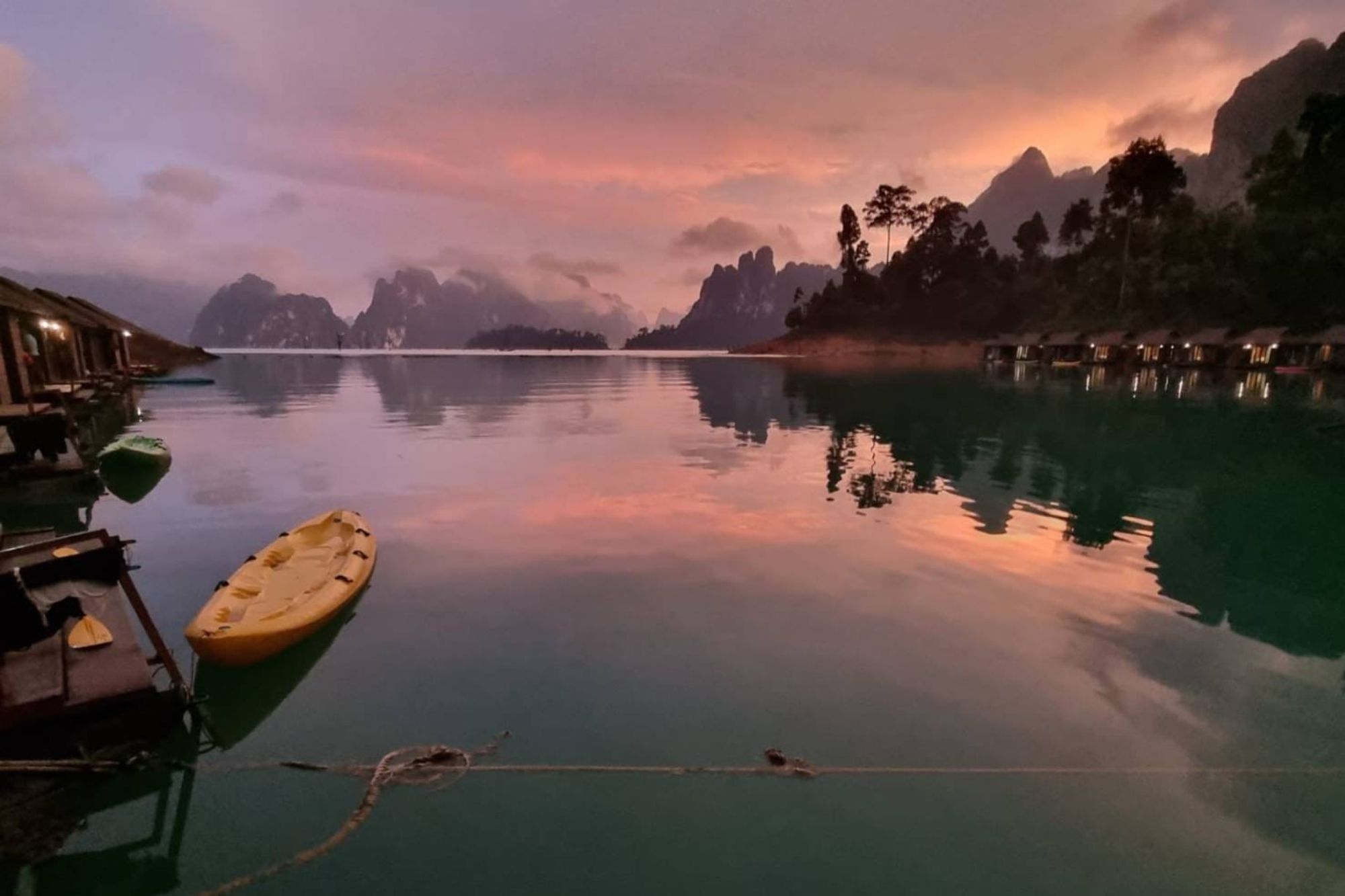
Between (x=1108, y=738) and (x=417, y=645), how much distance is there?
37.1 feet

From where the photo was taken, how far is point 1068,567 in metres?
16.0

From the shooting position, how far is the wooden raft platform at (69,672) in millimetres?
7711

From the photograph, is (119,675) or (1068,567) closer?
(119,675)

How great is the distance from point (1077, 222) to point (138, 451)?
151m

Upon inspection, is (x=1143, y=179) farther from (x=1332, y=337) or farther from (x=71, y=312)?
(x=71, y=312)

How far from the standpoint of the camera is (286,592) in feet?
41.0

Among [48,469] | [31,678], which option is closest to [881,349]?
[48,469]

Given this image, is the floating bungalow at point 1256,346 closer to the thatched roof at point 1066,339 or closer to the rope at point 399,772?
the thatched roof at point 1066,339

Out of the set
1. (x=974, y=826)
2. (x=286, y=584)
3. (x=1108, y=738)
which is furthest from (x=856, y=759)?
(x=286, y=584)

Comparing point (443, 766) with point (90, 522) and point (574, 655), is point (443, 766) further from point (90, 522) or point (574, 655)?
point (90, 522)

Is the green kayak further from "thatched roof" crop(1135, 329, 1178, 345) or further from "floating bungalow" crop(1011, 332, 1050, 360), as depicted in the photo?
"floating bungalow" crop(1011, 332, 1050, 360)

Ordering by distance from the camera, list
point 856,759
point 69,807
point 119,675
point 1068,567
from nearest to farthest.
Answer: point 69,807 < point 119,675 < point 856,759 < point 1068,567

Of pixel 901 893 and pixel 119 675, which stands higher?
pixel 119 675

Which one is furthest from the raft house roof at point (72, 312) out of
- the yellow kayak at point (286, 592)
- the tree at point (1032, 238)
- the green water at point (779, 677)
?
the tree at point (1032, 238)
